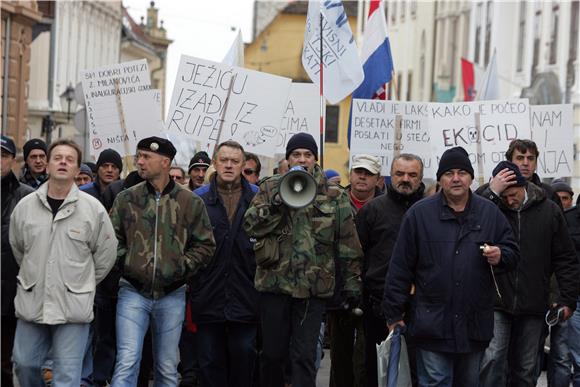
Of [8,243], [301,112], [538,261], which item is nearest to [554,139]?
[301,112]

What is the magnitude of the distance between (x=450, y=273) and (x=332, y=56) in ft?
21.9

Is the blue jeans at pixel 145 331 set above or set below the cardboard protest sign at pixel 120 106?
below

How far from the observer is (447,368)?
9.78m

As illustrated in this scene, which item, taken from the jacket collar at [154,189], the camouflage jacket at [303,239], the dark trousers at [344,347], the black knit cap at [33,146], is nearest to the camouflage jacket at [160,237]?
the jacket collar at [154,189]

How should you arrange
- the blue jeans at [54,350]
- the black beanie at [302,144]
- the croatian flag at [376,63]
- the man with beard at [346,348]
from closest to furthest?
1. the blue jeans at [54,350]
2. the black beanie at [302,144]
3. the man with beard at [346,348]
4. the croatian flag at [376,63]

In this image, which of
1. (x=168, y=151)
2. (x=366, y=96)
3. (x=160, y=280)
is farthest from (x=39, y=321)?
(x=366, y=96)

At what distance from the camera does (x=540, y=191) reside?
10.8 metres

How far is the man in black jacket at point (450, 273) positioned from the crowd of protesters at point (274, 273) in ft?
0.04

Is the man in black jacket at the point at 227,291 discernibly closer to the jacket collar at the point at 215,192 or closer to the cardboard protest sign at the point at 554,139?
the jacket collar at the point at 215,192

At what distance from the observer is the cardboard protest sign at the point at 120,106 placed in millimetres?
14266

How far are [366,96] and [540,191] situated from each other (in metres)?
7.07

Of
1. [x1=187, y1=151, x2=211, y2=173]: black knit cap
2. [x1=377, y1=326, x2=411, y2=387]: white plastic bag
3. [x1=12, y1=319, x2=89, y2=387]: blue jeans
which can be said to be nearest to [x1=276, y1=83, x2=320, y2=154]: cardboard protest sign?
[x1=187, y1=151, x2=211, y2=173]: black knit cap

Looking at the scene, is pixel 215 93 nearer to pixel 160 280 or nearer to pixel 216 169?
pixel 216 169

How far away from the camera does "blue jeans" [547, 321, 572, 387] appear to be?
11.4 m
